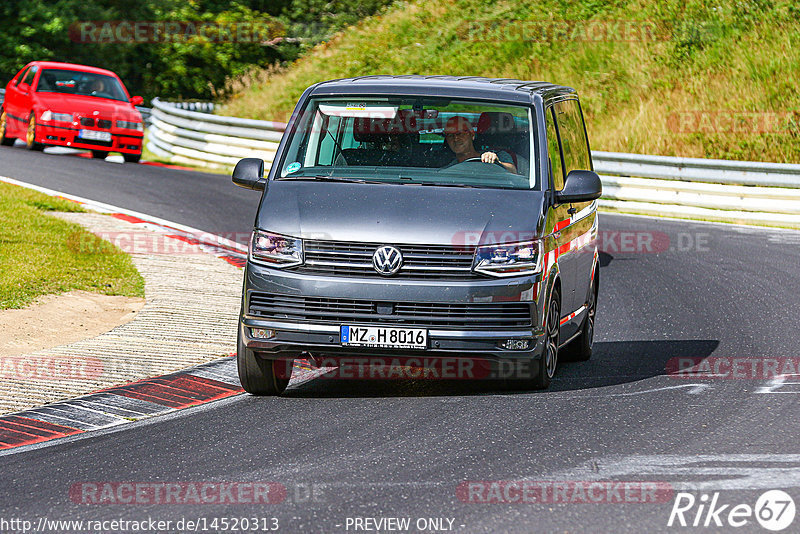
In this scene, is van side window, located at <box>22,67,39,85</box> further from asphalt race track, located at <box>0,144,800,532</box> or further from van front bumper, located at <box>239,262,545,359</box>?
van front bumper, located at <box>239,262,545,359</box>

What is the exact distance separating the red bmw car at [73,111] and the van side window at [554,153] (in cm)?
1774

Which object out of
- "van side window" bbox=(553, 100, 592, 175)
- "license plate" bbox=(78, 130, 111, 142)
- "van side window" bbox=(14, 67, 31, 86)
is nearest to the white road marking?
"van side window" bbox=(553, 100, 592, 175)

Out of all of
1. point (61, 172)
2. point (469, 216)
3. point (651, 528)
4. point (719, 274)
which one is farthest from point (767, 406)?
point (61, 172)

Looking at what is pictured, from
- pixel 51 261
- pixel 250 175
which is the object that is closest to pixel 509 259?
pixel 250 175

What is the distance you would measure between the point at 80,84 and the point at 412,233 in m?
20.2

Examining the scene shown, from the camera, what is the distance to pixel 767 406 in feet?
26.8

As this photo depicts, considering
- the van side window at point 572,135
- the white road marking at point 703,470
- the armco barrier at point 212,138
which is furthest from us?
the armco barrier at point 212,138

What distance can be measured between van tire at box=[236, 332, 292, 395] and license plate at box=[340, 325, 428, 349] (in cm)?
82

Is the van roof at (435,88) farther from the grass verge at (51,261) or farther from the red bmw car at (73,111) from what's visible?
the red bmw car at (73,111)

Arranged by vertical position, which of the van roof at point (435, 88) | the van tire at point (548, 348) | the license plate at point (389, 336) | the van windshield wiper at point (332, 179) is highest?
the van roof at point (435, 88)

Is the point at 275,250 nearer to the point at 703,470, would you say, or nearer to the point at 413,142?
the point at 413,142

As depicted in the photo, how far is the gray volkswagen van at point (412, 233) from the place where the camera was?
7.99m

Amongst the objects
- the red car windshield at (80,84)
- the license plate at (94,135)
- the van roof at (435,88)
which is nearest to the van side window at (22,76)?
the red car windshield at (80,84)

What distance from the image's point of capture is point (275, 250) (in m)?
8.22
